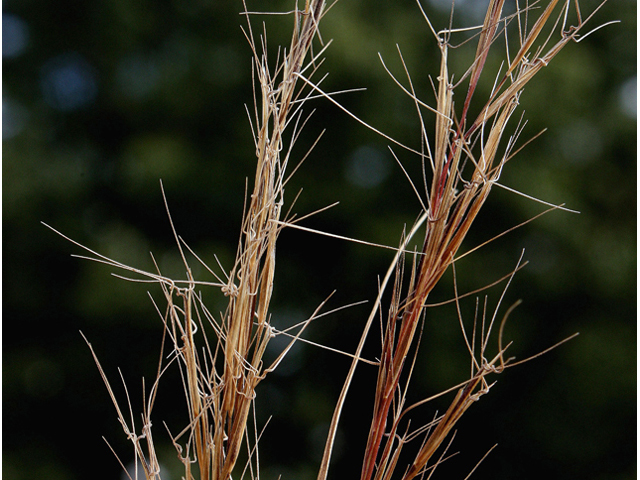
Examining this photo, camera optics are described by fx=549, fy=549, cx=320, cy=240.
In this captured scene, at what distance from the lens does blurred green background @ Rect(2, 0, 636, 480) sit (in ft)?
5.95

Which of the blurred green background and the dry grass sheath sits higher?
the dry grass sheath

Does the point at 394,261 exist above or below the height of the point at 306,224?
above

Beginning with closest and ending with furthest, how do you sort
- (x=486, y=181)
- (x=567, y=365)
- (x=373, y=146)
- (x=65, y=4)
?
(x=486, y=181), (x=567, y=365), (x=373, y=146), (x=65, y=4)

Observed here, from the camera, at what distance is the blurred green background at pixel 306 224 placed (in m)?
1.81

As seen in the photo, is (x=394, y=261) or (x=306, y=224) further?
(x=306, y=224)

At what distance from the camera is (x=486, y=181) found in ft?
0.73

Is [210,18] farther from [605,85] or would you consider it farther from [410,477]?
[410,477]

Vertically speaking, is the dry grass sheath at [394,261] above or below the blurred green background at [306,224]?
above

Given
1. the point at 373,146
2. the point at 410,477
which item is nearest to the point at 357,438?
the point at 373,146

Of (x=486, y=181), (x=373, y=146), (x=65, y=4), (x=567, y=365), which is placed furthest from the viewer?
(x=65, y=4)

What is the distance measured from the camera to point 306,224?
6.02 ft

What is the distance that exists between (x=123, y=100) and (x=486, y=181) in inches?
81.9

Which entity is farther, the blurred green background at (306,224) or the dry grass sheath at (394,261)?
the blurred green background at (306,224)

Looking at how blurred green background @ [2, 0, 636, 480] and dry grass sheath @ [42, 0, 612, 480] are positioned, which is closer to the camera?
dry grass sheath @ [42, 0, 612, 480]
